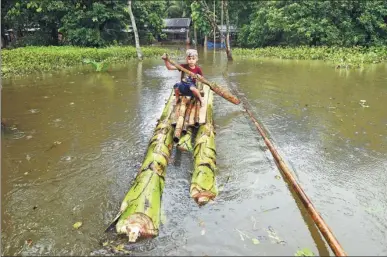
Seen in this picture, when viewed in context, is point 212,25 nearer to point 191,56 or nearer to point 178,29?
point 191,56

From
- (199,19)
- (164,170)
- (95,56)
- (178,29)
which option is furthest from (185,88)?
(178,29)

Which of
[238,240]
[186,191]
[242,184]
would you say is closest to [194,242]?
[238,240]

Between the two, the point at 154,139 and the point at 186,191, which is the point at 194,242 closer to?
the point at 186,191

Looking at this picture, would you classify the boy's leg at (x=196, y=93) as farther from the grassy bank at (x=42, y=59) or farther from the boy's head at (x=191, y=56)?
the grassy bank at (x=42, y=59)

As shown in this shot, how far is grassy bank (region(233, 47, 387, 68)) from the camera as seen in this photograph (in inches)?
782

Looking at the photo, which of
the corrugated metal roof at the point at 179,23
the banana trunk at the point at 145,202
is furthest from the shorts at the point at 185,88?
the corrugated metal roof at the point at 179,23

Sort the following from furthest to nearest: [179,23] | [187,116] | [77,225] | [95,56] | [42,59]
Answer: [179,23]
[95,56]
[42,59]
[187,116]
[77,225]

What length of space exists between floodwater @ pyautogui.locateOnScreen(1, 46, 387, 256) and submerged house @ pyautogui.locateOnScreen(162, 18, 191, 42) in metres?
41.2

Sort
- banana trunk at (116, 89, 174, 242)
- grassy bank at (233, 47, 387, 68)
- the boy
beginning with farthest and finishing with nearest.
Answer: grassy bank at (233, 47, 387, 68)
the boy
banana trunk at (116, 89, 174, 242)

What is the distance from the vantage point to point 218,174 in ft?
18.8

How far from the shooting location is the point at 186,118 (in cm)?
715

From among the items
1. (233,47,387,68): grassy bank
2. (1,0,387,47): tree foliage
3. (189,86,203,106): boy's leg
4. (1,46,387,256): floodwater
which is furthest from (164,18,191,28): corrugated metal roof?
(189,86,203,106): boy's leg

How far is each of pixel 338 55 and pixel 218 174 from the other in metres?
19.5

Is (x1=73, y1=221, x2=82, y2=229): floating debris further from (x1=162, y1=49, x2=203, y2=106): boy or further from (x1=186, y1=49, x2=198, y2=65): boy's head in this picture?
(x1=186, y1=49, x2=198, y2=65): boy's head
